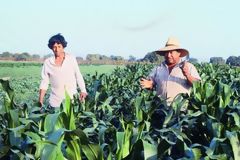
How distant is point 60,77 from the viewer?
6.14 metres

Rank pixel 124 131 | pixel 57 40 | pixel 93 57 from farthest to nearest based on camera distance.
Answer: pixel 93 57
pixel 57 40
pixel 124 131

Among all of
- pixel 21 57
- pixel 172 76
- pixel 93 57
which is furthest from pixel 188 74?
pixel 21 57

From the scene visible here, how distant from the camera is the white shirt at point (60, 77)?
6.12m

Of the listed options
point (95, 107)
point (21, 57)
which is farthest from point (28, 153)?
point (21, 57)

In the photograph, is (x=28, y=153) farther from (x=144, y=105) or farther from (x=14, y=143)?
(x=144, y=105)

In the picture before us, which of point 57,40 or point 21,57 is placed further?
point 21,57

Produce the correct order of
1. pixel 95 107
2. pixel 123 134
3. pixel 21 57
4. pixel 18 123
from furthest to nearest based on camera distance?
pixel 21 57 → pixel 95 107 → pixel 18 123 → pixel 123 134

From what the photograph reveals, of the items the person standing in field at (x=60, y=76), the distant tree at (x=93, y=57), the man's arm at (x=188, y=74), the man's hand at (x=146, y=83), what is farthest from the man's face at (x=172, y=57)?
the distant tree at (x=93, y=57)

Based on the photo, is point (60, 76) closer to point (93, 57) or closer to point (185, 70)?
point (185, 70)

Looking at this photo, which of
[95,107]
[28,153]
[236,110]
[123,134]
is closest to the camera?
[123,134]

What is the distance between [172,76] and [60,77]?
1.41 meters

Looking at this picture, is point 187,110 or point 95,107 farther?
point 95,107

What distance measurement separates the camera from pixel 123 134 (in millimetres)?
2818

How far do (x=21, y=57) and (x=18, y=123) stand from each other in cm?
7300
